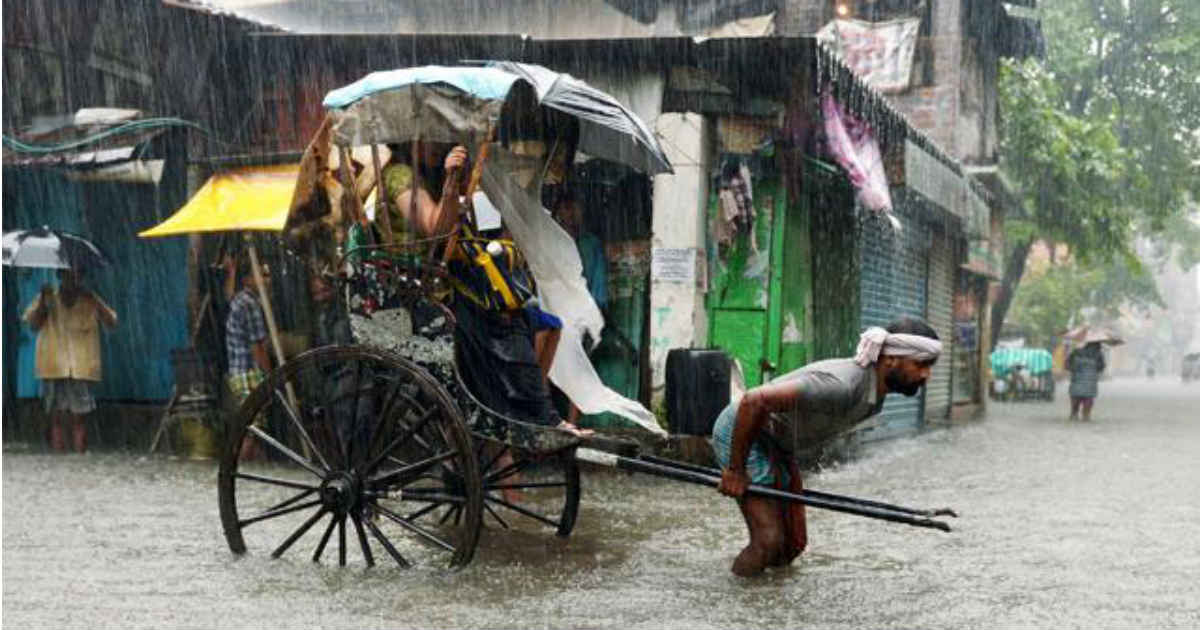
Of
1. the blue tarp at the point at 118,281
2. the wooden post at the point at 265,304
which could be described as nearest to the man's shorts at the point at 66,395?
the blue tarp at the point at 118,281

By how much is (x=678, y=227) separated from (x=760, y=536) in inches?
196

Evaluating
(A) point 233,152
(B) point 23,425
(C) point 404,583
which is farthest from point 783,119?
(B) point 23,425

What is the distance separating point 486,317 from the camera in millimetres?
5934

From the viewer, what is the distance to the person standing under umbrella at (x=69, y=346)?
1159cm

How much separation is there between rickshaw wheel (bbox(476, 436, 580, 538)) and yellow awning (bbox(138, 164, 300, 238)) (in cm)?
280

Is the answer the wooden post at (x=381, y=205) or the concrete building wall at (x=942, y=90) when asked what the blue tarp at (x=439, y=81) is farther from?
the concrete building wall at (x=942, y=90)

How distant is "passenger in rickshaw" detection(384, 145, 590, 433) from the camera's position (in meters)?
5.85

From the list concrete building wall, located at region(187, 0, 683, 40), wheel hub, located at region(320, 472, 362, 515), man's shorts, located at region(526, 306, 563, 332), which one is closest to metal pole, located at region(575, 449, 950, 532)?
man's shorts, located at region(526, 306, 563, 332)

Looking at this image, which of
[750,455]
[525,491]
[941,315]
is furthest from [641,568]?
[941,315]

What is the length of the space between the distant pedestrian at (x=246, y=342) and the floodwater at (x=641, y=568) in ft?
2.65

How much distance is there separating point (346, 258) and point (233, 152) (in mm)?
Answer: 5817

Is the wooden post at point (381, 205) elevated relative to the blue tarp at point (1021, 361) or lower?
elevated

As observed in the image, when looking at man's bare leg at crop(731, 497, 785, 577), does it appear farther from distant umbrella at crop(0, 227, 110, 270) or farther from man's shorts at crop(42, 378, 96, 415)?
man's shorts at crop(42, 378, 96, 415)

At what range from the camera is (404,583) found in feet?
18.0
